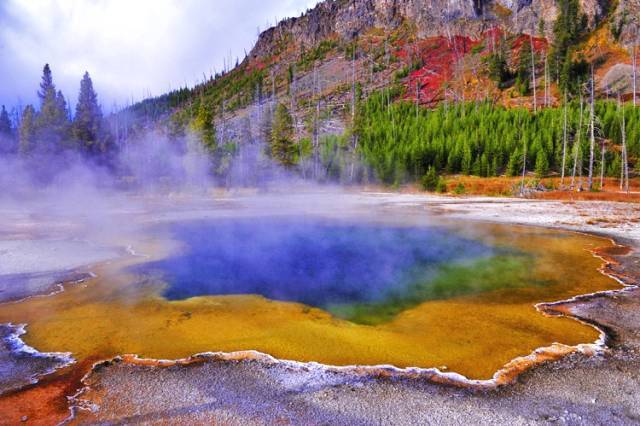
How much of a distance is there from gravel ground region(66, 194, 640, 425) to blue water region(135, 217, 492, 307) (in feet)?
12.1

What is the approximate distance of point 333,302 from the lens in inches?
380

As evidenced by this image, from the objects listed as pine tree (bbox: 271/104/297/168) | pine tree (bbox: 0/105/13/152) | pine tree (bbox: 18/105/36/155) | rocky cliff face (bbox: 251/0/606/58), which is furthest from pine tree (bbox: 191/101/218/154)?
rocky cliff face (bbox: 251/0/606/58)

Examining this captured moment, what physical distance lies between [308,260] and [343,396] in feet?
28.9

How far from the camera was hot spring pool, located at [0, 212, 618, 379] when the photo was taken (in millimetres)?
6973

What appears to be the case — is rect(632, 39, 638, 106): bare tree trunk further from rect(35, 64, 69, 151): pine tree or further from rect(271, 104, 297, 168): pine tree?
rect(35, 64, 69, 151): pine tree

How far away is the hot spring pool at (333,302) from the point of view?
6.97 m

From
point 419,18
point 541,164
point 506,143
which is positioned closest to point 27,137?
point 506,143

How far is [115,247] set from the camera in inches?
604

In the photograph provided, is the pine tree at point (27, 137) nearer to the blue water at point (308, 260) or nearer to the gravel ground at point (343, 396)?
the blue water at point (308, 260)

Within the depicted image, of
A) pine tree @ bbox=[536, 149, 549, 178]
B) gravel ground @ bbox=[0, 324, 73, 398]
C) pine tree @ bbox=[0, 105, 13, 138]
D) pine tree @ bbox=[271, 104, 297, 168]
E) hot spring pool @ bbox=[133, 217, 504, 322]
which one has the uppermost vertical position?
pine tree @ bbox=[0, 105, 13, 138]

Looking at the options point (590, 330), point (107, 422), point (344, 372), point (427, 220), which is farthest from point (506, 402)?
point (427, 220)

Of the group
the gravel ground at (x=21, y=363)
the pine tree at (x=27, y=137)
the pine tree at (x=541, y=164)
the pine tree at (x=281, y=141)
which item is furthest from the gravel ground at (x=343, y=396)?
the pine tree at (x=27, y=137)

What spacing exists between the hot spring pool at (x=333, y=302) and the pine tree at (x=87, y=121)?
3492cm

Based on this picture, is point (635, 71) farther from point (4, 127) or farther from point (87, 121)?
point (4, 127)
